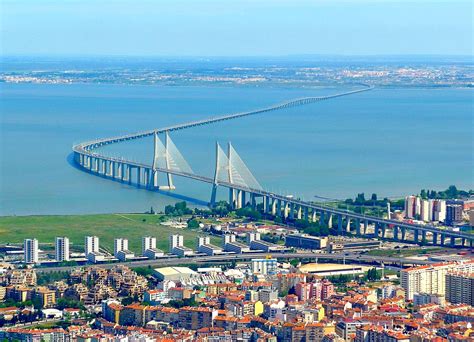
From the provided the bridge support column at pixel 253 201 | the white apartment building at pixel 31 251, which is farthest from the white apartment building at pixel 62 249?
the bridge support column at pixel 253 201

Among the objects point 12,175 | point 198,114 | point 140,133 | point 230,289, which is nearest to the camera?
point 230,289

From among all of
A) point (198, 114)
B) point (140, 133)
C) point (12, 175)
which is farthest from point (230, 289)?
point (198, 114)

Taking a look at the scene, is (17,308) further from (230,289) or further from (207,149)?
(207,149)

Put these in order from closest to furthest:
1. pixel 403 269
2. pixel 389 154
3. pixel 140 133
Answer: pixel 403 269 < pixel 389 154 < pixel 140 133

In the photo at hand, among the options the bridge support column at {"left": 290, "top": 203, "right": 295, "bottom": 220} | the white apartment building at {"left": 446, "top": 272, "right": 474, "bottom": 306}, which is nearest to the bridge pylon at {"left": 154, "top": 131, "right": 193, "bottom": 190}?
the bridge support column at {"left": 290, "top": 203, "right": 295, "bottom": 220}

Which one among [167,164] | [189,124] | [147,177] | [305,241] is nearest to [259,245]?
[305,241]

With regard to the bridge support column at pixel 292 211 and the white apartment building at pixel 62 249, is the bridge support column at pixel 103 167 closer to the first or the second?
the bridge support column at pixel 292 211

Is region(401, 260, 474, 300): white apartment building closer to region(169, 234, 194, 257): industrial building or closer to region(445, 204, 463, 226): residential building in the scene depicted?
region(169, 234, 194, 257): industrial building
